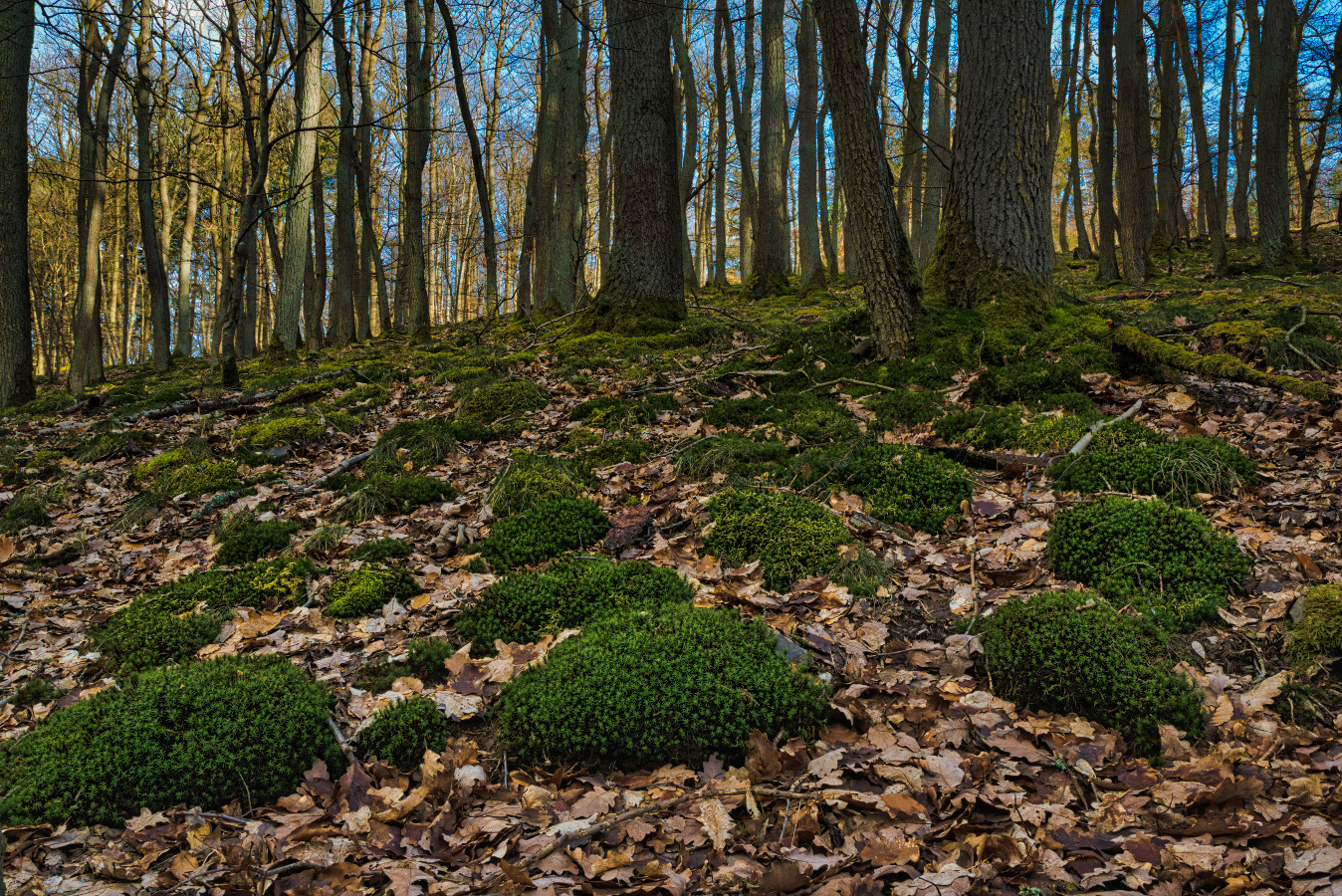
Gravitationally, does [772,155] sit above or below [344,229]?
above

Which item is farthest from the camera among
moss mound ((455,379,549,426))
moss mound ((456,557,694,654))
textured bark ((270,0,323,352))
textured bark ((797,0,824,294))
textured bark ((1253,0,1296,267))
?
textured bark ((797,0,824,294))

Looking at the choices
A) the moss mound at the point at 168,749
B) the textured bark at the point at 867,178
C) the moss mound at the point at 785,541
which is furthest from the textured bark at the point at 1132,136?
the moss mound at the point at 168,749

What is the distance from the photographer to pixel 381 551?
4.52 m

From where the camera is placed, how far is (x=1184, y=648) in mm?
3043

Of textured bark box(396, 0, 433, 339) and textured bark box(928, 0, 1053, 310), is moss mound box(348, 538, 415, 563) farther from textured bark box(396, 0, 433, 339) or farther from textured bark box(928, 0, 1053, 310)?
textured bark box(396, 0, 433, 339)

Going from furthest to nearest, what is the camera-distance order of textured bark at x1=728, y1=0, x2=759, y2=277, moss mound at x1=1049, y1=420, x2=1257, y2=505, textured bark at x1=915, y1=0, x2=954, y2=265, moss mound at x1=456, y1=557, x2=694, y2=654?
textured bark at x1=728, y1=0, x2=759, y2=277 < textured bark at x1=915, y1=0, x2=954, y2=265 < moss mound at x1=1049, y1=420, x2=1257, y2=505 < moss mound at x1=456, y1=557, x2=694, y2=654

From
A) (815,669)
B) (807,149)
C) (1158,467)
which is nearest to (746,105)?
(807,149)

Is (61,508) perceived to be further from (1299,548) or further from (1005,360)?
(1299,548)

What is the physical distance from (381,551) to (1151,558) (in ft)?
14.5

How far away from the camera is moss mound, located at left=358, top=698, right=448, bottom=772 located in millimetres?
2805

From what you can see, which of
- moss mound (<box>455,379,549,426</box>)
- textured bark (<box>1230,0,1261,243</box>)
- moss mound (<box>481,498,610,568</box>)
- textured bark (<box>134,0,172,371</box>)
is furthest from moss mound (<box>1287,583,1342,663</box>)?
textured bark (<box>1230,0,1261,243</box>)

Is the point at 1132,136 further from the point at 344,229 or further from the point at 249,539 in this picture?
the point at 344,229

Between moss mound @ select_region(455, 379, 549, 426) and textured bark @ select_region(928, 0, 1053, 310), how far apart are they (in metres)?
4.40

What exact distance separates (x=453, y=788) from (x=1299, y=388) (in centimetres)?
623
